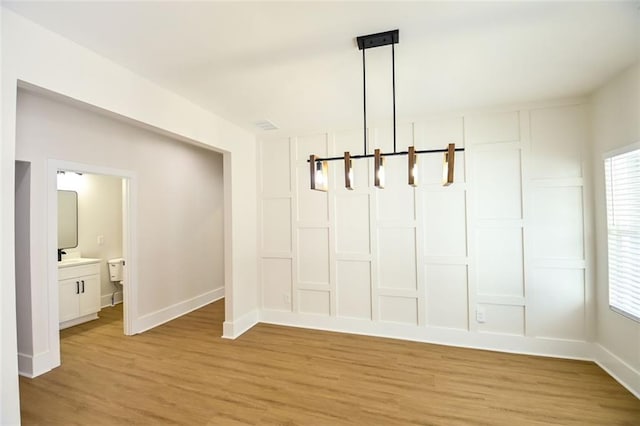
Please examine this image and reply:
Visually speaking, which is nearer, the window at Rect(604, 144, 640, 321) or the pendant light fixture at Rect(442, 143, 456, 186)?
the pendant light fixture at Rect(442, 143, 456, 186)

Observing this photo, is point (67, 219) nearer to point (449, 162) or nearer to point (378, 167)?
point (378, 167)

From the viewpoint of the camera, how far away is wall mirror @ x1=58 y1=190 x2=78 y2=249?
4.45 m

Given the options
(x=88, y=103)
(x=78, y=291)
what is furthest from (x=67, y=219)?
(x=88, y=103)

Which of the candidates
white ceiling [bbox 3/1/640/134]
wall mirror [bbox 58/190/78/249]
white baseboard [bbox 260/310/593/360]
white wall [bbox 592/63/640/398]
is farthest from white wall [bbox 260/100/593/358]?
wall mirror [bbox 58/190/78/249]

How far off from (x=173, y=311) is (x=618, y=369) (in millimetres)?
5465

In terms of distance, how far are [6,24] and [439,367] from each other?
171 inches

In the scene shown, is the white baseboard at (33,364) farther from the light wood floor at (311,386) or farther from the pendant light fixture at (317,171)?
the pendant light fixture at (317,171)

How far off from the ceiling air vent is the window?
12.0ft

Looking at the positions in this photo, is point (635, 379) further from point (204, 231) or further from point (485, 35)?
point (204, 231)

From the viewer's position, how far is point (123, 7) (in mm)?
1693

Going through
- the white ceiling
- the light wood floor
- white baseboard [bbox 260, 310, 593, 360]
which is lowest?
the light wood floor

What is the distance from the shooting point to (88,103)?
214 centimetres

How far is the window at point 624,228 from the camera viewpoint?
2.45 m

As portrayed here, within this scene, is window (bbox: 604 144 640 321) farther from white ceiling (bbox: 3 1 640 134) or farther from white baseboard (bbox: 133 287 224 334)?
white baseboard (bbox: 133 287 224 334)
